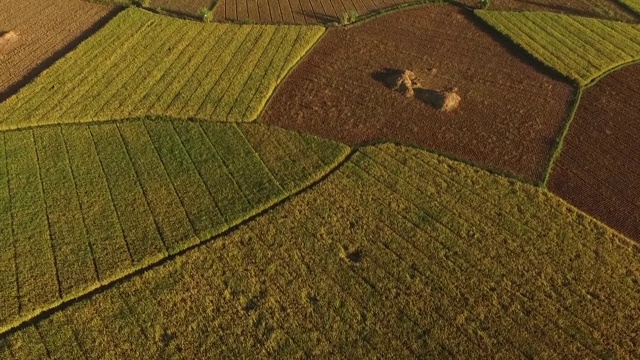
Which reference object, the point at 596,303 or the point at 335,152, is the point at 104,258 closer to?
the point at 335,152

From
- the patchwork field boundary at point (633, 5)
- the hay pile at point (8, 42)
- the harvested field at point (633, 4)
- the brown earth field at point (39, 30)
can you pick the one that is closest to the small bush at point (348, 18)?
→ the brown earth field at point (39, 30)

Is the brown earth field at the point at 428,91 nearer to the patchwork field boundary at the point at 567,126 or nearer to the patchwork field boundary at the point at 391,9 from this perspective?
the patchwork field boundary at the point at 567,126

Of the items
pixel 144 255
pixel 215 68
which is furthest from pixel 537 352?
pixel 215 68

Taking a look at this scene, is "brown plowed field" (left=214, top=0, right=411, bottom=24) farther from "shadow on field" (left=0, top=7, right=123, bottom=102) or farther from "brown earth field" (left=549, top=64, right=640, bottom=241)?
"brown earth field" (left=549, top=64, right=640, bottom=241)

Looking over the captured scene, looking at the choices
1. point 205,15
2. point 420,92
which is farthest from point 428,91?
point 205,15

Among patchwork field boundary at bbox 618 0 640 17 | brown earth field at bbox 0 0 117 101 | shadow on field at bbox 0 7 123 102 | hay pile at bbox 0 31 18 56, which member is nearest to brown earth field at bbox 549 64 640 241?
patchwork field boundary at bbox 618 0 640 17

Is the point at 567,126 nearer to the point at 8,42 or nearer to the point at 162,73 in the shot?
the point at 162,73

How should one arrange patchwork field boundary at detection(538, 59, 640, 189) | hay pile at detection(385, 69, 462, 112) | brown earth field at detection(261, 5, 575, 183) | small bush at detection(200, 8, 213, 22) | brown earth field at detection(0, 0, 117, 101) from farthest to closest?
small bush at detection(200, 8, 213, 22)
brown earth field at detection(0, 0, 117, 101)
hay pile at detection(385, 69, 462, 112)
brown earth field at detection(261, 5, 575, 183)
patchwork field boundary at detection(538, 59, 640, 189)
